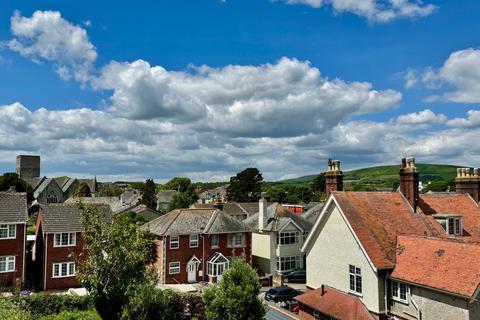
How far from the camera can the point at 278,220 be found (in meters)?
48.4

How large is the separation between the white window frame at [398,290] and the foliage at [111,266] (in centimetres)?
1486

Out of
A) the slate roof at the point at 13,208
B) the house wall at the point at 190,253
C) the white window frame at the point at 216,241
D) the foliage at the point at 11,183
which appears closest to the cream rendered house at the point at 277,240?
the house wall at the point at 190,253

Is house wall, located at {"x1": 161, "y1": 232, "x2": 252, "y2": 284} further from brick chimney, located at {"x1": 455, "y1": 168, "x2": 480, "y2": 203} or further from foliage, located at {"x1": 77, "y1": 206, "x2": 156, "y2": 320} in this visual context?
brick chimney, located at {"x1": 455, "y1": 168, "x2": 480, "y2": 203}

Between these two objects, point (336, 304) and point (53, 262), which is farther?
point (53, 262)

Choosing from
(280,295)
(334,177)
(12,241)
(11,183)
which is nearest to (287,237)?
(280,295)

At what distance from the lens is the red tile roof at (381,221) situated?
2495 centimetres

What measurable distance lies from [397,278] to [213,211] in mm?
27038

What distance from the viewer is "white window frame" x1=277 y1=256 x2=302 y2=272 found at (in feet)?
155

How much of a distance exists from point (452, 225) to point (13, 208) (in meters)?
37.7

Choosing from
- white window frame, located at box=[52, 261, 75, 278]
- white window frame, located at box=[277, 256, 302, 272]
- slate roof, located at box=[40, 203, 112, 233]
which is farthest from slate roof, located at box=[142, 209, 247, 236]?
white window frame, located at box=[52, 261, 75, 278]

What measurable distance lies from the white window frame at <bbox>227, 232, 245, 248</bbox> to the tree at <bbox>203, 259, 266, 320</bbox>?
2301 centimetres

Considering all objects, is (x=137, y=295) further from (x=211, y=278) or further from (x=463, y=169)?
(x=463, y=169)

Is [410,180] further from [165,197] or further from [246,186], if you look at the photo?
[165,197]

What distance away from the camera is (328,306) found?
82.2 ft
